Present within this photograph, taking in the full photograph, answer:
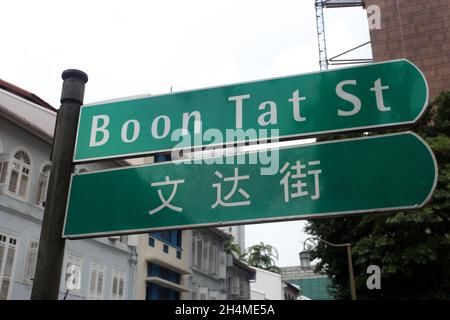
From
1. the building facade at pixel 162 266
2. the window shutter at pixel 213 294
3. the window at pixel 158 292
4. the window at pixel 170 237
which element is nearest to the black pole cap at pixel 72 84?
the building facade at pixel 162 266

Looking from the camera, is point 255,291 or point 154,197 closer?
point 154,197

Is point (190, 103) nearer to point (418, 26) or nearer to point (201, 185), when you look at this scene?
point (201, 185)

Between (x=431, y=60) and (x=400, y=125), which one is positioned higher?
(x=431, y=60)

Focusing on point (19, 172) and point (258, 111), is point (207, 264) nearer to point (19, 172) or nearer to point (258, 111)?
point (19, 172)

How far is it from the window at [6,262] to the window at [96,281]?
3.36 meters

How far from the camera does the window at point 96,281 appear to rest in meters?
16.8

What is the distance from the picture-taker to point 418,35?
32875mm

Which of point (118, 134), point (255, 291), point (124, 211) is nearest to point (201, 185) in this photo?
point (124, 211)

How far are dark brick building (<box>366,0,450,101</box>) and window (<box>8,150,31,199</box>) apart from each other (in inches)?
934

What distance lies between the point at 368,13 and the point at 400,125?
3523cm

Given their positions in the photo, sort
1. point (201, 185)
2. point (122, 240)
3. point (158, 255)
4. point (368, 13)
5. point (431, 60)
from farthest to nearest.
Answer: point (368, 13) < point (431, 60) < point (158, 255) < point (122, 240) < point (201, 185)

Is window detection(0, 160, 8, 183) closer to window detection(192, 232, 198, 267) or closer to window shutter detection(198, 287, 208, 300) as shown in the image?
window detection(192, 232, 198, 267)

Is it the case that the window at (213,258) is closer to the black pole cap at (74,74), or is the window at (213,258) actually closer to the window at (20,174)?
the window at (20,174)
